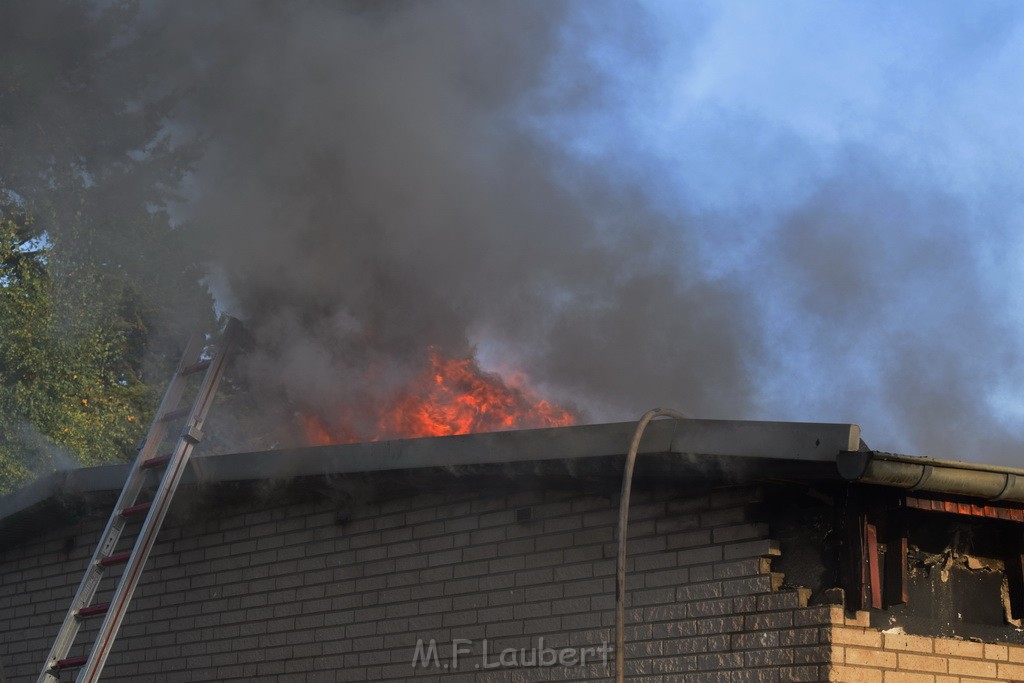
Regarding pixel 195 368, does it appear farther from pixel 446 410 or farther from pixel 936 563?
pixel 936 563

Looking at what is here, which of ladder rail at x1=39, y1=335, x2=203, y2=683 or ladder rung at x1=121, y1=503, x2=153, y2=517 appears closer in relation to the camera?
ladder rail at x1=39, y1=335, x2=203, y2=683

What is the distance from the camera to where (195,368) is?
8320mm

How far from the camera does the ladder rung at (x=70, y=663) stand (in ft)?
24.0

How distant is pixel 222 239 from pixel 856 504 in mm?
5991

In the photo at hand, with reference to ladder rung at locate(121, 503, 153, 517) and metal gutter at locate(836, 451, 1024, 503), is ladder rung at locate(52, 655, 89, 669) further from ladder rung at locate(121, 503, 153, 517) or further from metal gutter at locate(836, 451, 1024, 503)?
metal gutter at locate(836, 451, 1024, 503)

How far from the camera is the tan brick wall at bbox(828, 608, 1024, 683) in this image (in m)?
5.84

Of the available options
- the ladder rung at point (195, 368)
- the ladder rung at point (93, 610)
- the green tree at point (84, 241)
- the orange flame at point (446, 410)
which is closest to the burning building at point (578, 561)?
the ladder rung at point (195, 368)

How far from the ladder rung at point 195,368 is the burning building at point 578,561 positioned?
628 millimetres

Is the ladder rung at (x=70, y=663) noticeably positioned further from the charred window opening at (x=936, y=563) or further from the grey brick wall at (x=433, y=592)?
the charred window opening at (x=936, y=563)

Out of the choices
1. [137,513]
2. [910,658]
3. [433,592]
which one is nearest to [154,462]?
[137,513]

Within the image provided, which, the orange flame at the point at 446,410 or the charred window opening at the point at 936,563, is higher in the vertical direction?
the orange flame at the point at 446,410

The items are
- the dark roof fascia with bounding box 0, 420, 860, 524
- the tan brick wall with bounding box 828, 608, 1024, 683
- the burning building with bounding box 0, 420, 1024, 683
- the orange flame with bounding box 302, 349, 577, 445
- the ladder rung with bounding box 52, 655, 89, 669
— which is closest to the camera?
the dark roof fascia with bounding box 0, 420, 860, 524

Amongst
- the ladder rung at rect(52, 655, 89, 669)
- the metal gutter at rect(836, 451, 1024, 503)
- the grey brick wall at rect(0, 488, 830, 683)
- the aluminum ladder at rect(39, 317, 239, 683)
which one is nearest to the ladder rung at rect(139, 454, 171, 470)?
the aluminum ladder at rect(39, 317, 239, 683)

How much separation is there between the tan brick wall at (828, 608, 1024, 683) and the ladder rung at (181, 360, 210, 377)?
4602 millimetres
